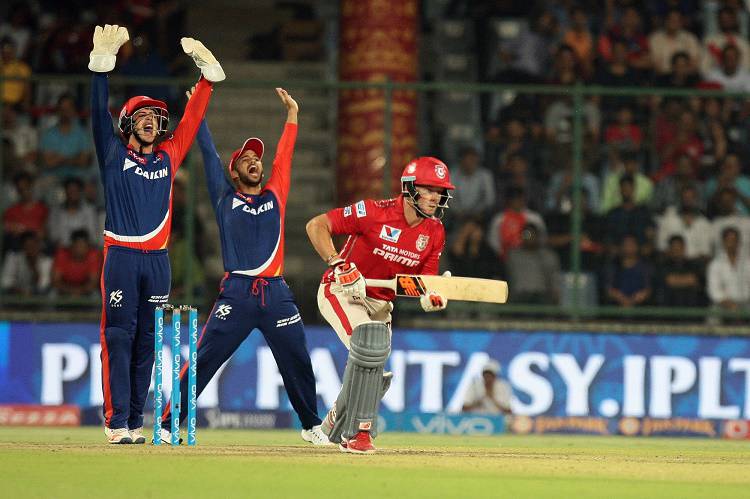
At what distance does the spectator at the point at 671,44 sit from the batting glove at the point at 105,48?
9.29 metres

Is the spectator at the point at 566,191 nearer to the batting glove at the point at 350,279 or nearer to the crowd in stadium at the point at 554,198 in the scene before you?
the crowd in stadium at the point at 554,198

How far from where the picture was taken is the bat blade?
967 cm

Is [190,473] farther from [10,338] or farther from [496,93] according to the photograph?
[496,93]

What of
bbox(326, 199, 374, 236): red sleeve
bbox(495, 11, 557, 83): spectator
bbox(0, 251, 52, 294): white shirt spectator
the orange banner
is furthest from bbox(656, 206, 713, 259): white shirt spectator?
bbox(0, 251, 52, 294): white shirt spectator

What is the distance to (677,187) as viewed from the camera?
49.9ft

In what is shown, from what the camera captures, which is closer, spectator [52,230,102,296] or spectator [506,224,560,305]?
spectator [52,230,102,296]

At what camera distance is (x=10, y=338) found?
48.2 ft

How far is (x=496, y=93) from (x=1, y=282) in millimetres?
5079

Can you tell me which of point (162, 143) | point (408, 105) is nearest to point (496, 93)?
point (408, 105)

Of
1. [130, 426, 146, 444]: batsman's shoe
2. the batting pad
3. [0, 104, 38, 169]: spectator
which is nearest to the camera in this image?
the batting pad

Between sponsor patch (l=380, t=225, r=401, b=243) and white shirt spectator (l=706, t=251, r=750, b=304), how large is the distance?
586cm

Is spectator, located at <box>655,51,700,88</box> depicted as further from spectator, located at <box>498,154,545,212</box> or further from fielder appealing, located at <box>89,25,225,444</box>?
fielder appealing, located at <box>89,25,225,444</box>

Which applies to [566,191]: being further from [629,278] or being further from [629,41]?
[629,41]

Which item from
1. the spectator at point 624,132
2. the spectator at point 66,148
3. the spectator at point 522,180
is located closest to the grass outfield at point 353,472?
the spectator at point 522,180
